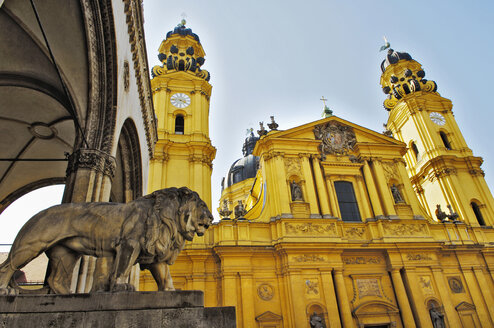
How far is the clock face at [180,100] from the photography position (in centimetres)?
2178

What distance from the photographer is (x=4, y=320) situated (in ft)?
9.52

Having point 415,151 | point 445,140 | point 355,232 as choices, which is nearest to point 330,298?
point 355,232

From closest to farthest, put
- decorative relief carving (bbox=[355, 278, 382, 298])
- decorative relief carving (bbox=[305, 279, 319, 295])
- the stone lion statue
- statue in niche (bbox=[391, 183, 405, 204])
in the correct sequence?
the stone lion statue
decorative relief carving (bbox=[305, 279, 319, 295])
decorative relief carving (bbox=[355, 278, 382, 298])
statue in niche (bbox=[391, 183, 405, 204])

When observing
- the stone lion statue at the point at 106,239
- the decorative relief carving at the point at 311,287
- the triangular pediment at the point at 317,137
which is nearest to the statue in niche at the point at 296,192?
the triangular pediment at the point at 317,137

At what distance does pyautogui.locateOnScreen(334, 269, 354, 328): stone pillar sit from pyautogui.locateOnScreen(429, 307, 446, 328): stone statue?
13.3ft

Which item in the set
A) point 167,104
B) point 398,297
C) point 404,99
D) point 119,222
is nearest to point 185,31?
A: point 167,104

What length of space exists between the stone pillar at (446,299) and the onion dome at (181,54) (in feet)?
59.6

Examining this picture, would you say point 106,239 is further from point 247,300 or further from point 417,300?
point 417,300

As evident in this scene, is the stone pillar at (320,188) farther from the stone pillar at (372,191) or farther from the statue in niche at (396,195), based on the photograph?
the statue in niche at (396,195)

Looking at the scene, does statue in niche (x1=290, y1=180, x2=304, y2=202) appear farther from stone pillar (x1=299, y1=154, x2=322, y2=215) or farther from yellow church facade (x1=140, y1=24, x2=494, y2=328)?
stone pillar (x1=299, y1=154, x2=322, y2=215)

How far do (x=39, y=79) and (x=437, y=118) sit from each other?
2615 centimetres

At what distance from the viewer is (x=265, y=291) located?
1597cm

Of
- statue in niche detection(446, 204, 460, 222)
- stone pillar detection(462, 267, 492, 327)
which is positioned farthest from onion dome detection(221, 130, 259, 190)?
stone pillar detection(462, 267, 492, 327)

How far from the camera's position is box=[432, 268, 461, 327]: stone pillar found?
16375 millimetres
